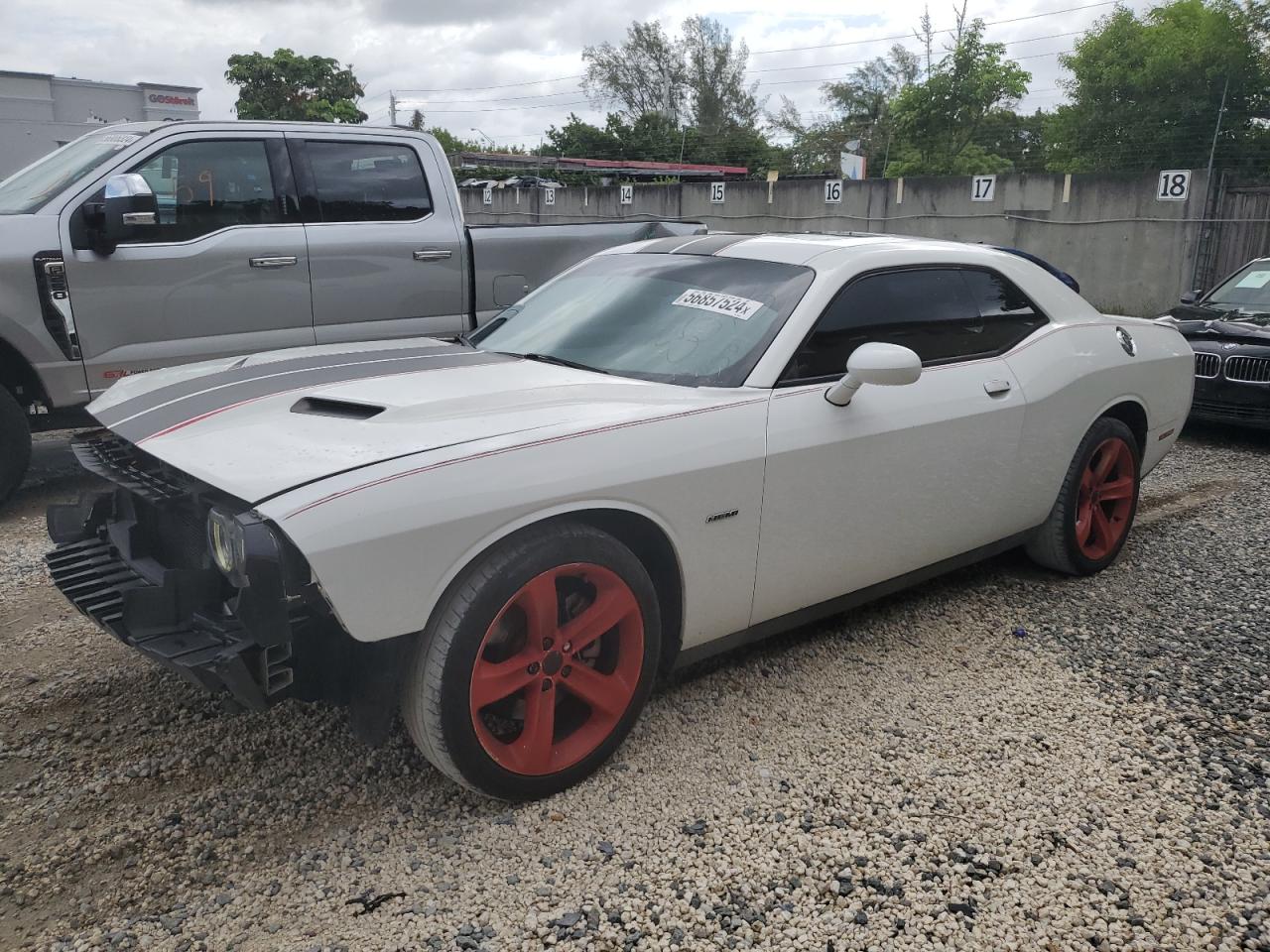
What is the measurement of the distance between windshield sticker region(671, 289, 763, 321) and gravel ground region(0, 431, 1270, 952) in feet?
4.22

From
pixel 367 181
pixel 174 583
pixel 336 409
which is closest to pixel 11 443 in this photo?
pixel 367 181

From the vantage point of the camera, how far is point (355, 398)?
2898 mm

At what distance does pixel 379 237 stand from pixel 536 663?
13.6ft

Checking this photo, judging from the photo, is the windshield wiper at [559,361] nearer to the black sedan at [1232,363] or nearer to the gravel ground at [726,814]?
the gravel ground at [726,814]

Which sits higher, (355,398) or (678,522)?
(355,398)

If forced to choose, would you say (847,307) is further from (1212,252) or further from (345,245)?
(1212,252)

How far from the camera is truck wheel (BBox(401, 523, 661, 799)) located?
97.4 inches

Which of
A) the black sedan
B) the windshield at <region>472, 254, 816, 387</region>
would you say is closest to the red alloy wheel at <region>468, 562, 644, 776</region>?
the windshield at <region>472, 254, 816, 387</region>

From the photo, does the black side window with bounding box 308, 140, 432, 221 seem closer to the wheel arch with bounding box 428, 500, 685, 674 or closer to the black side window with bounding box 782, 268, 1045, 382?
the black side window with bounding box 782, 268, 1045, 382

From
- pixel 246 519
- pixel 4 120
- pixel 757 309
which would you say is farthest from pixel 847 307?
pixel 4 120

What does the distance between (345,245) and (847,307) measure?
361 centimetres

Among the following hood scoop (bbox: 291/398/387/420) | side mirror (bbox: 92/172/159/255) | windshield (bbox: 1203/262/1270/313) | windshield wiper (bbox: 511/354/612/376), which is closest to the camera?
hood scoop (bbox: 291/398/387/420)

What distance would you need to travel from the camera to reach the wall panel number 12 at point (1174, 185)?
1351 cm

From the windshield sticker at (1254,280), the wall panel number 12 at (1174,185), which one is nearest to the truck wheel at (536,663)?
the windshield sticker at (1254,280)
